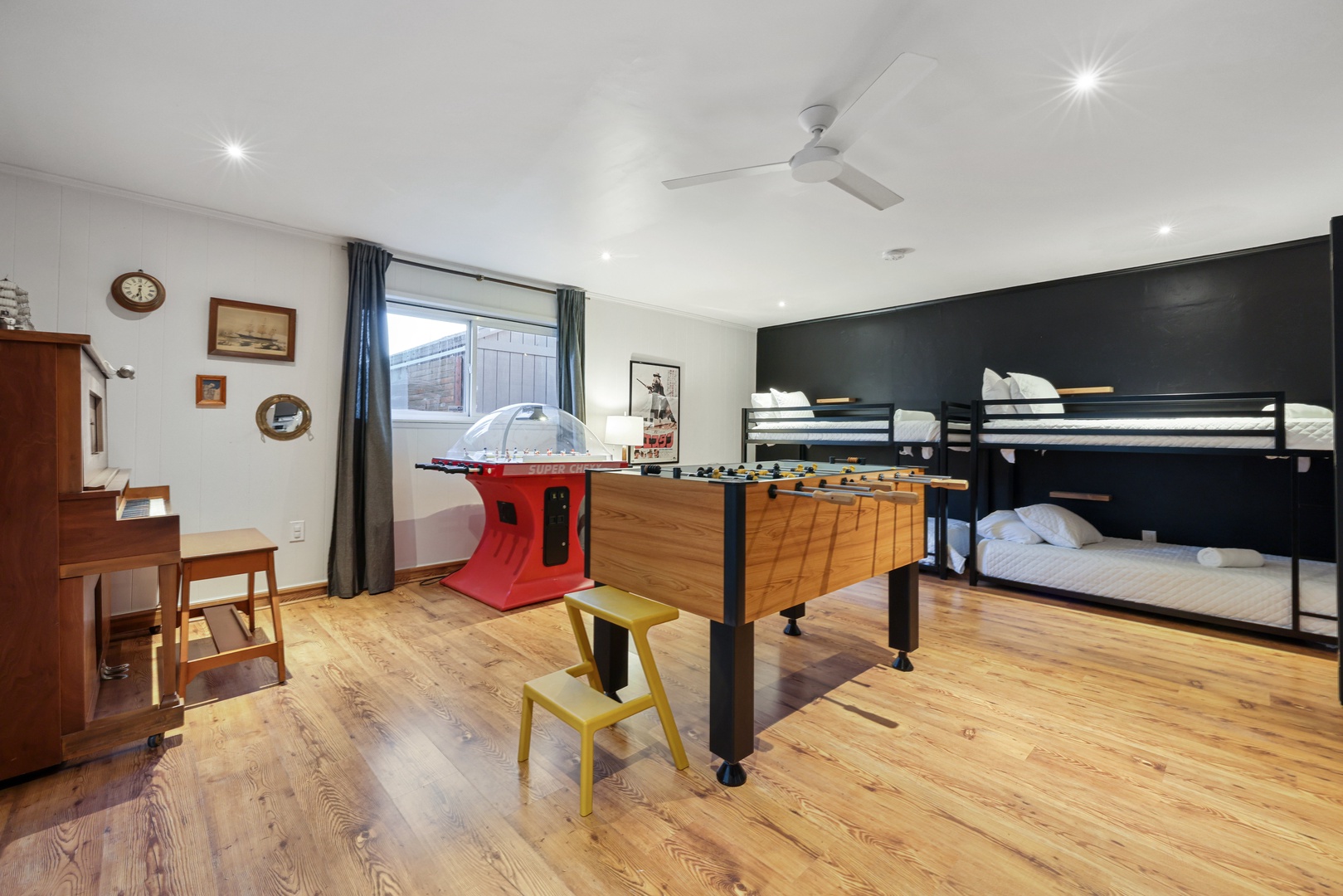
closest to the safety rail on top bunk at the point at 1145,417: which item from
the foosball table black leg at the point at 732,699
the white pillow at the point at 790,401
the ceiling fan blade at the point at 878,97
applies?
the white pillow at the point at 790,401

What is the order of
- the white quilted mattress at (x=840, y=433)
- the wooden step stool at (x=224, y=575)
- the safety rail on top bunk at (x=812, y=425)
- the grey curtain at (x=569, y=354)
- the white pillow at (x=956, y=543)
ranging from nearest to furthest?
the wooden step stool at (x=224, y=575), the white pillow at (x=956, y=543), the white quilted mattress at (x=840, y=433), the safety rail on top bunk at (x=812, y=425), the grey curtain at (x=569, y=354)

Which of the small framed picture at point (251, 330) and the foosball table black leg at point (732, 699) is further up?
the small framed picture at point (251, 330)

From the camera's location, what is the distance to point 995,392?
13.4ft

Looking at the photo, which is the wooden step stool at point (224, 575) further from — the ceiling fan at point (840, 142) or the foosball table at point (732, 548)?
the ceiling fan at point (840, 142)

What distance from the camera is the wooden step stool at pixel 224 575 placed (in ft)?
6.84

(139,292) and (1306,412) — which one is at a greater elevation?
(139,292)

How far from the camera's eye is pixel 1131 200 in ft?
9.41

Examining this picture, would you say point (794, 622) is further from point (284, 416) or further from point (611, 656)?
point (284, 416)

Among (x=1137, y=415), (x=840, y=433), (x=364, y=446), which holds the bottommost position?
(x=364, y=446)

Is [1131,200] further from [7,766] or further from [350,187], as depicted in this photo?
[7,766]

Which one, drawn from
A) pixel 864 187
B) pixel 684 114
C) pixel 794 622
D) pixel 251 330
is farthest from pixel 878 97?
pixel 251 330

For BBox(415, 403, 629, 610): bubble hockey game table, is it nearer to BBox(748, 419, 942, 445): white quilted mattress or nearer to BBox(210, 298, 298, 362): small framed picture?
BBox(210, 298, 298, 362): small framed picture

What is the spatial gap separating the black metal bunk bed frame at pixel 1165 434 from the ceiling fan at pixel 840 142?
164cm

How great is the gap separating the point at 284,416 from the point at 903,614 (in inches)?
148
